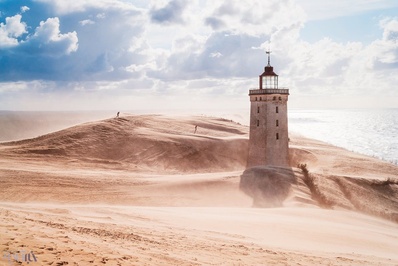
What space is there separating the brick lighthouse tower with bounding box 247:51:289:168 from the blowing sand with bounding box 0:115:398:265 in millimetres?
5602

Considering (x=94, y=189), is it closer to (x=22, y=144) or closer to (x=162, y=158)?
(x=162, y=158)

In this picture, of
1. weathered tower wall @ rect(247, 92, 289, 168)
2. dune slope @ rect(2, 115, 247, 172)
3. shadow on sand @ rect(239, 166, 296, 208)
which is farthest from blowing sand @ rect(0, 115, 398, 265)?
weathered tower wall @ rect(247, 92, 289, 168)

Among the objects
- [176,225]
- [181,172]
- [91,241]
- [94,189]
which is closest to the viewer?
[91,241]

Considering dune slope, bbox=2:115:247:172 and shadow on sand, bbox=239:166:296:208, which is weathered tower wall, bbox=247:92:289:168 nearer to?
dune slope, bbox=2:115:247:172

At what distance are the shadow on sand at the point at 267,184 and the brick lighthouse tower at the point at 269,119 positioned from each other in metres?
7.04

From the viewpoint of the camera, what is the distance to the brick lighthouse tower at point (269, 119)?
3512cm

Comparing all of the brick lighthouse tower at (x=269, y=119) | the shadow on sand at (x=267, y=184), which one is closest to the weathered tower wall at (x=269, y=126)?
the brick lighthouse tower at (x=269, y=119)

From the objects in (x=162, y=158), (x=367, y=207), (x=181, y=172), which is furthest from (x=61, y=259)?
(x=162, y=158)

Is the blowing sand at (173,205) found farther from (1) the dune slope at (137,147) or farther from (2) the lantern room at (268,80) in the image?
(2) the lantern room at (268,80)

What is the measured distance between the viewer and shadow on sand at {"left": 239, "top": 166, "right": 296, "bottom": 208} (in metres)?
24.8

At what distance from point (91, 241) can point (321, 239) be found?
9747mm

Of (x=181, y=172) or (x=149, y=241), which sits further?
(x=181, y=172)

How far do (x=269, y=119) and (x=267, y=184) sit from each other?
10127 mm

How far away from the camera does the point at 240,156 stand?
43594mm
